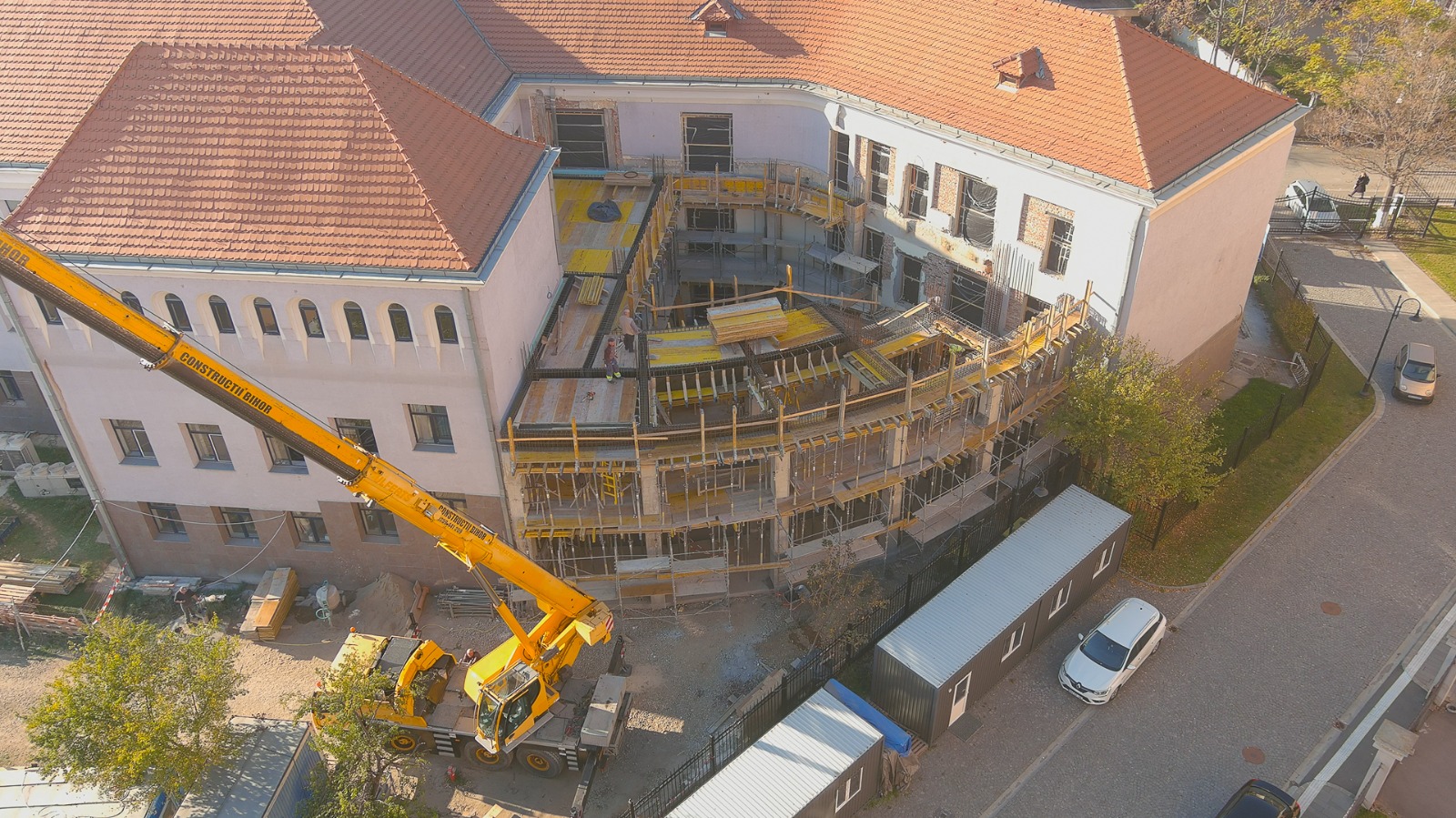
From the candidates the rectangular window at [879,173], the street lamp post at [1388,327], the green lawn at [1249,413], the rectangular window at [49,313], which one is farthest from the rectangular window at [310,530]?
the street lamp post at [1388,327]

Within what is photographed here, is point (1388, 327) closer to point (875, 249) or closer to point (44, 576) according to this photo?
point (875, 249)

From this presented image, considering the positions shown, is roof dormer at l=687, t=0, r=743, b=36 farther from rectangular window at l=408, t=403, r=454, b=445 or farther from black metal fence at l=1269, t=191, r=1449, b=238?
black metal fence at l=1269, t=191, r=1449, b=238

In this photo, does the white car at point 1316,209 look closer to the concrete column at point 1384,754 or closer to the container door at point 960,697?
the concrete column at point 1384,754

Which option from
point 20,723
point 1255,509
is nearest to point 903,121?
point 1255,509

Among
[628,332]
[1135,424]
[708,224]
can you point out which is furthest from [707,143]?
[1135,424]

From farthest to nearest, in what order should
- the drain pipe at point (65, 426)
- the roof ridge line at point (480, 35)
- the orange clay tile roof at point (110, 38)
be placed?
the roof ridge line at point (480, 35), the orange clay tile roof at point (110, 38), the drain pipe at point (65, 426)

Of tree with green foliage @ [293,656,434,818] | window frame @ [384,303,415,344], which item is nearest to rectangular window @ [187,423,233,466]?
window frame @ [384,303,415,344]

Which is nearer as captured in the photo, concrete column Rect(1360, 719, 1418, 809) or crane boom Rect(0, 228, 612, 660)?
crane boom Rect(0, 228, 612, 660)
